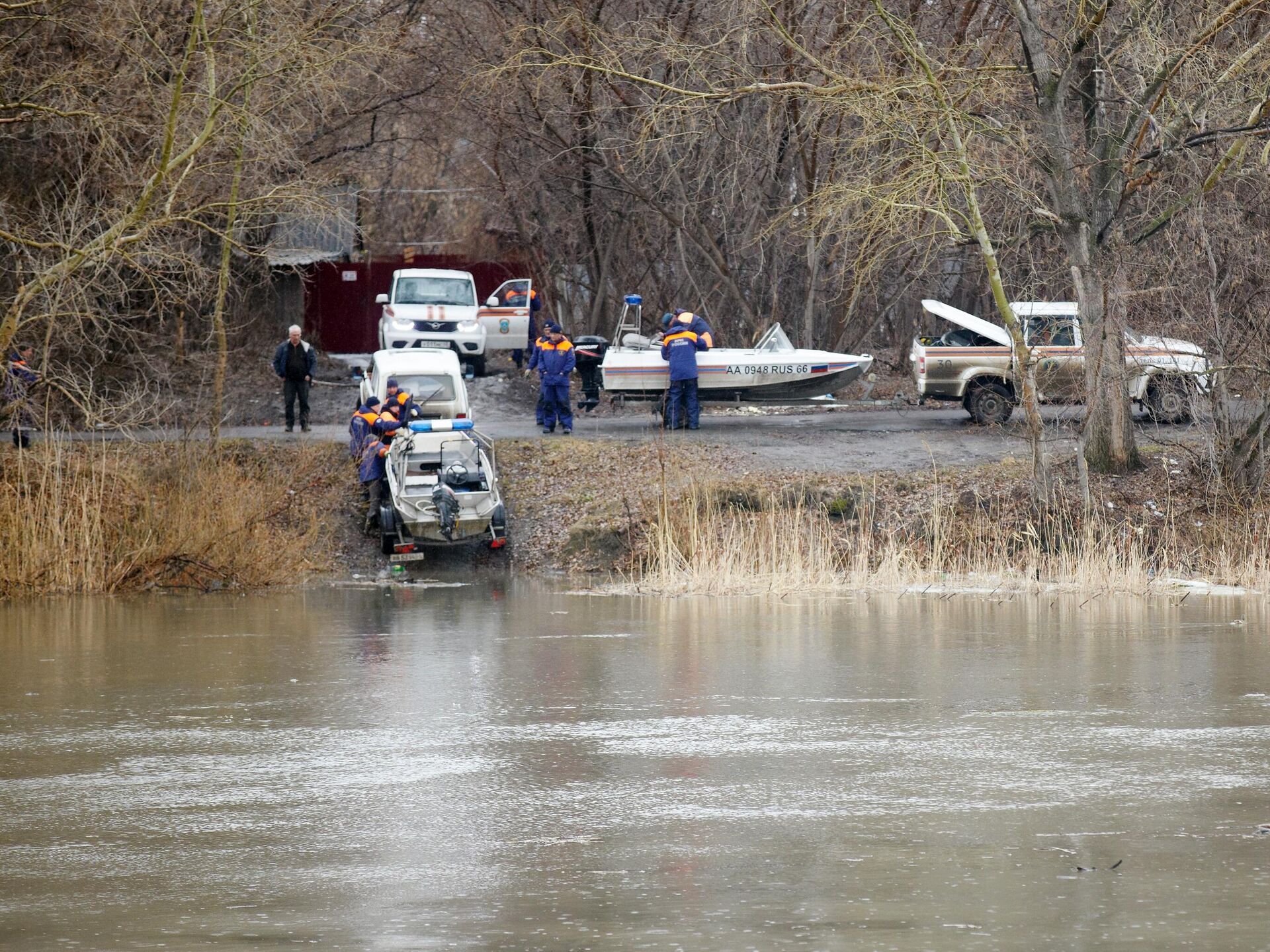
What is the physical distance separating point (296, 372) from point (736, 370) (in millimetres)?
7408

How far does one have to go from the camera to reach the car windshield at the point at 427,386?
23297 mm

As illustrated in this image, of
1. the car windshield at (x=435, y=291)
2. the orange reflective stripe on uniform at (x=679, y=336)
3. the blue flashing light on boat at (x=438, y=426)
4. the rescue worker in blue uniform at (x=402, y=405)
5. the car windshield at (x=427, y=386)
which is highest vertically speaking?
the car windshield at (x=435, y=291)

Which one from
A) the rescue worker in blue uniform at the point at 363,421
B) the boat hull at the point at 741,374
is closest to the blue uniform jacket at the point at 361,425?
the rescue worker in blue uniform at the point at 363,421

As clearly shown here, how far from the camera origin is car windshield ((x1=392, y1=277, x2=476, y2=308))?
3139 centimetres

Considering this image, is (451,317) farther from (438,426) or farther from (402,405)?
(438,426)

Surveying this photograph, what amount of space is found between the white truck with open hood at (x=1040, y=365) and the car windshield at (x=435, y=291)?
33.0 feet

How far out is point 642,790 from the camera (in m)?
7.80

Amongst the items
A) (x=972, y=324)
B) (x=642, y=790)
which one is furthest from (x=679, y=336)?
(x=642, y=790)

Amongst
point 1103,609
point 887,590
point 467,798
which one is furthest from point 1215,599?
point 467,798

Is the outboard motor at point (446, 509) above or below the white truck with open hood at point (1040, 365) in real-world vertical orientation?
below

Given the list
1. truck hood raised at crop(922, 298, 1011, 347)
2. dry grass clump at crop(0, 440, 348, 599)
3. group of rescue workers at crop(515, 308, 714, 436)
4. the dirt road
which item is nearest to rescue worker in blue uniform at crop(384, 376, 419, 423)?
dry grass clump at crop(0, 440, 348, 599)

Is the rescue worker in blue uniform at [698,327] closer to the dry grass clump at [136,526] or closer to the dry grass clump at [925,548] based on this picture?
the dry grass clump at [925,548]

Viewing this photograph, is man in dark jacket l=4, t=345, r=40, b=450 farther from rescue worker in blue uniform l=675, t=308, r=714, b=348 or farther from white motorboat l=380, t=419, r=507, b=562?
rescue worker in blue uniform l=675, t=308, r=714, b=348

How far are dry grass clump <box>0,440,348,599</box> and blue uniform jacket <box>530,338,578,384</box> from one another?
510cm
